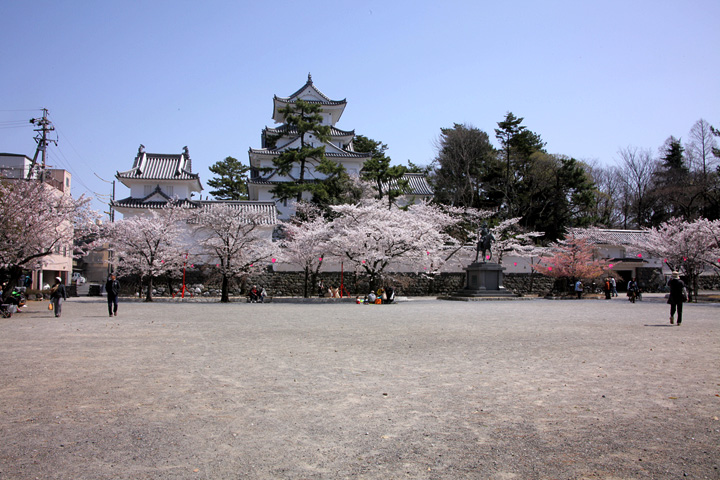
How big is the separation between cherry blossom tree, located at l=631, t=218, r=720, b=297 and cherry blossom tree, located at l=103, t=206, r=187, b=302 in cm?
3154

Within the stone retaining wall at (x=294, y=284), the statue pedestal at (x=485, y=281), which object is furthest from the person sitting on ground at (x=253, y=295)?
the statue pedestal at (x=485, y=281)

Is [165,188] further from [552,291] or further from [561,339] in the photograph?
[561,339]

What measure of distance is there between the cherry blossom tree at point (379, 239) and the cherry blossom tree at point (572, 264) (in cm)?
920

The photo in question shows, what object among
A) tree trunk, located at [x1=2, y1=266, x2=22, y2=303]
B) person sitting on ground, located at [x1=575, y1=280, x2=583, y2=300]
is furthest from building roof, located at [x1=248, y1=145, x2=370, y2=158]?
tree trunk, located at [x1=2, y1=266, x2=22, y2=303]

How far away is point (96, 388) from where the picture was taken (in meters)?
6.09

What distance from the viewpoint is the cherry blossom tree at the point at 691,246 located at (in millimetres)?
32062

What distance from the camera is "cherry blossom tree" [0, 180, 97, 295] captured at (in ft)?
57.3

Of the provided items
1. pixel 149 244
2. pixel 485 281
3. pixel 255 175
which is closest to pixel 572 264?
pixel 485 281

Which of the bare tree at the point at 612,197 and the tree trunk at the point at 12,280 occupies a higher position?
the bare tree at the point at 612,197

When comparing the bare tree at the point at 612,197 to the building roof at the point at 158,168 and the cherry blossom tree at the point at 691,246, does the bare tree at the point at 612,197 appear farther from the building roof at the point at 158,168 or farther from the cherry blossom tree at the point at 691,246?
the building roof at the point at 158,168

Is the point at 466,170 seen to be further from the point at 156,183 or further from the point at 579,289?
the point at 156,183

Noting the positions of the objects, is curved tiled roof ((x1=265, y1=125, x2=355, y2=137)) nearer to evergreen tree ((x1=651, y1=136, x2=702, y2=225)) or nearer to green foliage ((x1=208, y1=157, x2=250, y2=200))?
green foliage ((x1=208, y1=157, x2=250, y2=200))

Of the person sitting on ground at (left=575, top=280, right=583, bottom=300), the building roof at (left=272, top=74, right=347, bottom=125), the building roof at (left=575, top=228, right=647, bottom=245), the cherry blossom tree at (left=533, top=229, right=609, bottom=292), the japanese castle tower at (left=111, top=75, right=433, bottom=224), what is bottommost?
the person sitting on ground at (left=575, top=280, right=583, bottom=300)

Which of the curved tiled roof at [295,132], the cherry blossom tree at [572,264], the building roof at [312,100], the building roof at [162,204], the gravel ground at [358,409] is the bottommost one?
the gravel ground at [358,409]
